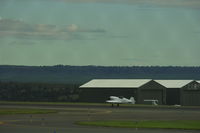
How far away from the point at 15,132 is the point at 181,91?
315ft

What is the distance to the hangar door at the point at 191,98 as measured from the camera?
145 m

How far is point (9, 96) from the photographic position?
631ft

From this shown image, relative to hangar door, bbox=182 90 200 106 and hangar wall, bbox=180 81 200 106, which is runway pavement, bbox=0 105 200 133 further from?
hangar wall, bbox=180 81 200 106

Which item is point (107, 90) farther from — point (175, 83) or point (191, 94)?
point (191, 94)

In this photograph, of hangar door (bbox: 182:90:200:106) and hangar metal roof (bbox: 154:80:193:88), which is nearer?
hangar door (bbox: 182:90:200:106)

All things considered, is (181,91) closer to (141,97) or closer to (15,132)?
(141,97)

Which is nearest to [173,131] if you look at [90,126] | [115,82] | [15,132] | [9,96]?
[90,126]

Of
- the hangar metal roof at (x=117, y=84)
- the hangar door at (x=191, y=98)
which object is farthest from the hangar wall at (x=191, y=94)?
the hangar metal roof at (x=117, y=84)

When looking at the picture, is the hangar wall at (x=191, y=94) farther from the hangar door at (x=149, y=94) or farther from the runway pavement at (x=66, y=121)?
the runway pavement at (x=66, y=121)

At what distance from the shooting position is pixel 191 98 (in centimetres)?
14588

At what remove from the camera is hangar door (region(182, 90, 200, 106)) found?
145m

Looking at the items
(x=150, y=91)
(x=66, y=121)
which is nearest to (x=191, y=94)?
(x=150, y=91)

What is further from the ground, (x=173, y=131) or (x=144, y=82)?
(x=144, y=82)

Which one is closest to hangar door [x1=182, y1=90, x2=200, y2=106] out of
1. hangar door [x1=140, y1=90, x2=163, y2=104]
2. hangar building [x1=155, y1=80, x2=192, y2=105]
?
hangar building [x1=155, y1=80, x2=192, y2=105]
